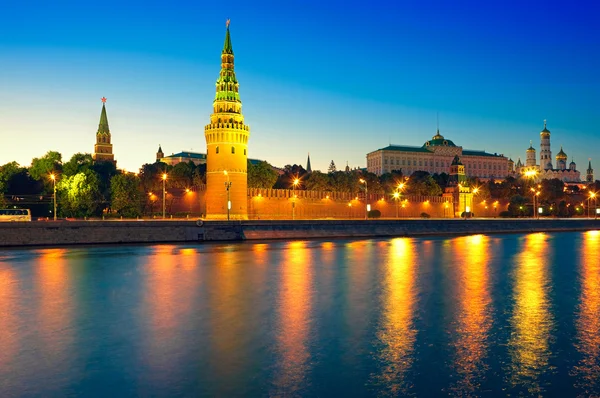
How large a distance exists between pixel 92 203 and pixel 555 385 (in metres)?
59.5

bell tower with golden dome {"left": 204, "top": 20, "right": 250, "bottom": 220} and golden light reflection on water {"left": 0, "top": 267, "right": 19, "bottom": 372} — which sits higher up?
bell tower with golden dome {"left": 204, "top": 20, "right": 250, "bottom": 220}

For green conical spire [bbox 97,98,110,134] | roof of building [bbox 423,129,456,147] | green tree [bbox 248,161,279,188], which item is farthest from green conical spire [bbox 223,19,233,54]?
roof of building [bbox 423,129,456,147]

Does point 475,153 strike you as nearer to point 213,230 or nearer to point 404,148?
point 404,148

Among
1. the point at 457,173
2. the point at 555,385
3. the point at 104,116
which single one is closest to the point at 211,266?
the point at 555,385

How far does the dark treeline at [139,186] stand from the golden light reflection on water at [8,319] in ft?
91.3

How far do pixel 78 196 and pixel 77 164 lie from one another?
1334 cm

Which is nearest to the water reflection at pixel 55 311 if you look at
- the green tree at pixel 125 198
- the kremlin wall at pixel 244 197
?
the kremlin wall at pixel 244 197

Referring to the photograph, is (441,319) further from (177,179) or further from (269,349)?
(177,179)

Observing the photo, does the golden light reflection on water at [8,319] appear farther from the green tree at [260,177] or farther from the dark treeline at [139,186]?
the green tree at [260,177]

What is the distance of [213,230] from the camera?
45.4 m

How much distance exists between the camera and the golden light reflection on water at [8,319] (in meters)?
11.4

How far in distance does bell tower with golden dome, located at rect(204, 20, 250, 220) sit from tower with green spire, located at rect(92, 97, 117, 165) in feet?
242

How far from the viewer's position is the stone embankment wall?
38.4m

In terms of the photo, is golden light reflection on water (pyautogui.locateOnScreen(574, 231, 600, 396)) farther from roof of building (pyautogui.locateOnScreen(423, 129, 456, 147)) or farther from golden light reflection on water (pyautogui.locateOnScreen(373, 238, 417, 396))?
roof of building (pyautogui.locateOnScreen(423, 129, 456, 147))
